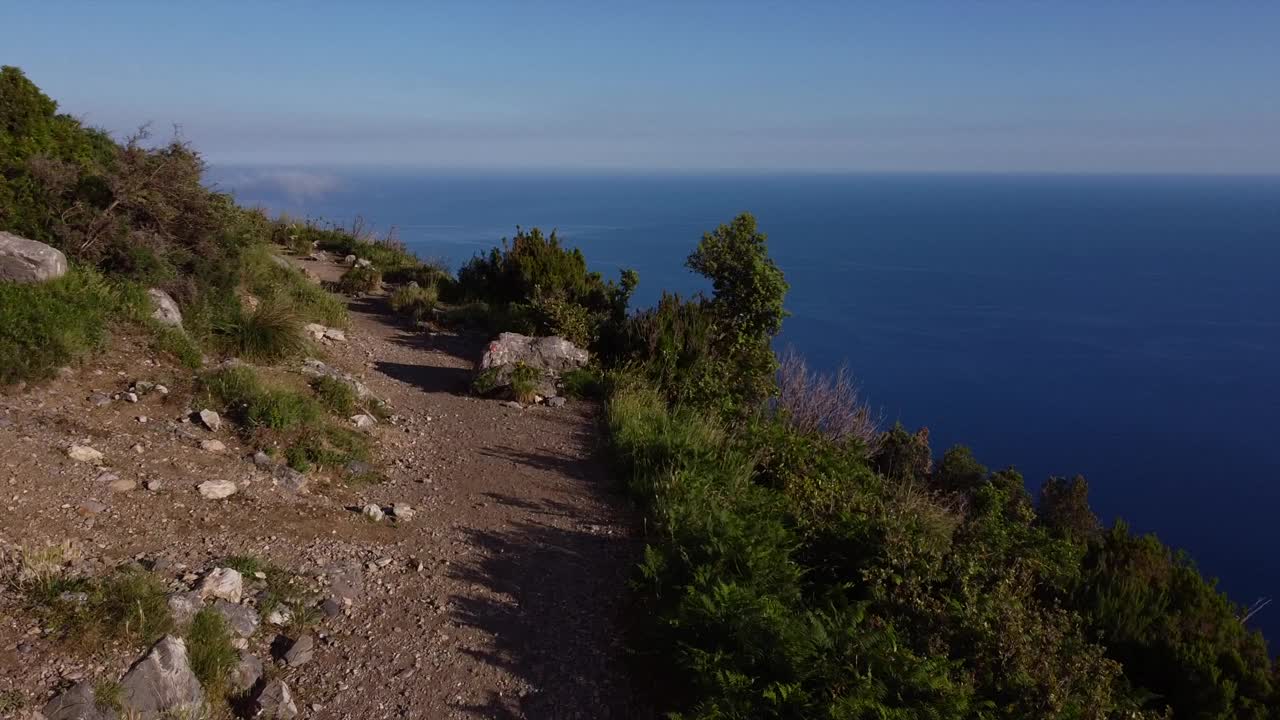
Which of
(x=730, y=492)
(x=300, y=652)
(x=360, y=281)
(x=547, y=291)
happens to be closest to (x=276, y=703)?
(x=300, y=652)

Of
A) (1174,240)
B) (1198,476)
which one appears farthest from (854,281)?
(1174,240)

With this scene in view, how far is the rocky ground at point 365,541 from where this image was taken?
4090 mm

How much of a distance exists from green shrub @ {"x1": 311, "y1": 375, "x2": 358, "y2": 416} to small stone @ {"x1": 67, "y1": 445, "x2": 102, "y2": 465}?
2.23 meters

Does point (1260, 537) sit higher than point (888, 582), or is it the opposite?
point (888, 582)

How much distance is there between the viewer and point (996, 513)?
281 inches

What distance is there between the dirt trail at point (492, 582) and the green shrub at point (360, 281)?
20.9ft

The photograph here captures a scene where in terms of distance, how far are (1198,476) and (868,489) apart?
47849mm

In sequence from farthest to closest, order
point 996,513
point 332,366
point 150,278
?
point 332,366, point 150,278, point 996,513

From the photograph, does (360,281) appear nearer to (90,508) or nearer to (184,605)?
(90,508)

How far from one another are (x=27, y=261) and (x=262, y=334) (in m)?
2.29

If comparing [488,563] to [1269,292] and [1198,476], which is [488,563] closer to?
[1198,476]

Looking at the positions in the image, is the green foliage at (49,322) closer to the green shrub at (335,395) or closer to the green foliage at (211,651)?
the green shrub at (335,395)

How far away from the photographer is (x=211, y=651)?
152 inches

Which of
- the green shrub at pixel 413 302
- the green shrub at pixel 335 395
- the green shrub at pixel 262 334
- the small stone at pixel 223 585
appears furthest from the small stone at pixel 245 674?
the green shrub at pixel 413 302
